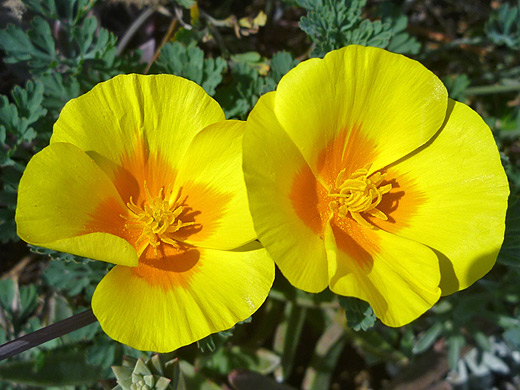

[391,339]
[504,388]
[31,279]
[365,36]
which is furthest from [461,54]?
[31,279]

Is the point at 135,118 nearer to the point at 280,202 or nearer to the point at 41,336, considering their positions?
the point at 280,202

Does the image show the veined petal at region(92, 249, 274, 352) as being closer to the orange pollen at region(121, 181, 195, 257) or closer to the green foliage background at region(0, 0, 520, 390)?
the orange pollen at region(121, 181, 195, 257)

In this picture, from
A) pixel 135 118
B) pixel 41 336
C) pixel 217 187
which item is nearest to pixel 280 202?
pixel 217 187

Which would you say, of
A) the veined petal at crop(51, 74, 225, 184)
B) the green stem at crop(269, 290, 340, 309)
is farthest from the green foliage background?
the veined petal at crop(51, 74, 225, 184)

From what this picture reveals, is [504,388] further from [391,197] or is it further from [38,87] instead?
[38,87]

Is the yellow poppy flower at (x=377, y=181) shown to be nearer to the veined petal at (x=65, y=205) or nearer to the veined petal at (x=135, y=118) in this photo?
the veined petal at (x=135, y=118)

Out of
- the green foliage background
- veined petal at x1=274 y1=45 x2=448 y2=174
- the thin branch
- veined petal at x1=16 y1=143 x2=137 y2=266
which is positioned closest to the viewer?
veined petal at x1=16 y1=143 x2=137 y2=266
